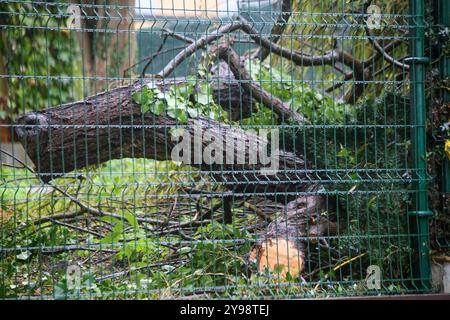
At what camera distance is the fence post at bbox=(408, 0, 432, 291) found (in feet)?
14.5

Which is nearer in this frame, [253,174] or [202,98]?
[253,174]

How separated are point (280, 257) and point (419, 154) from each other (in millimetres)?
1226

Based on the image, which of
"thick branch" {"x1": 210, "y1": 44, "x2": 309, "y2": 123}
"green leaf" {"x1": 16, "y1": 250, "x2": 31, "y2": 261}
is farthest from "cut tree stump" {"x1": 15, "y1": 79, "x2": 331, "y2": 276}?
"green leaf" {"x1": 16, "y1": 250, "x2": 31, "y2": 261}

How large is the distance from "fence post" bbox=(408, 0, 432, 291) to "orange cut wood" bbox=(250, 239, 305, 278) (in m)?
0.83

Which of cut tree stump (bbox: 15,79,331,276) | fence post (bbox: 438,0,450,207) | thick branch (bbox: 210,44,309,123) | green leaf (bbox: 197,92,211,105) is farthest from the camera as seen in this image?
thick branch (bbox: 210,44,309,123)

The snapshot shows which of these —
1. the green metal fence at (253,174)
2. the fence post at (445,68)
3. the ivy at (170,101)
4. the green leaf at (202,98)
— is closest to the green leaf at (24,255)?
the green metal fence at (253,174)

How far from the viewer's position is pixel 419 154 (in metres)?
4.46

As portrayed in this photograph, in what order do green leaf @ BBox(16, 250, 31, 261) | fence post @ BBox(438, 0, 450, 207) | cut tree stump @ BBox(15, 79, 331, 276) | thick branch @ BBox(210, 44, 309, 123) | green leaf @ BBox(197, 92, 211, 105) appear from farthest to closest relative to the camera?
thick branch @ BBox(210, 44, 309, 123) < green leaf @ BBox(197, 92, 211, 105) < fence post @ BBox(438, 0, 450, 207) < cut tree stump @ BBox(15, 79, 331, 276) < green leaf @ BBox(16, 250, 31, 261)

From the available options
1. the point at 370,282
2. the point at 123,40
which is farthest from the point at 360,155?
the point at 123,40

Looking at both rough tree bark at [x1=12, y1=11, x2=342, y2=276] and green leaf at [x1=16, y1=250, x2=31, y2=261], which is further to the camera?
rough tree bark at [x1=12, y1=11, x2=342, y2=276]

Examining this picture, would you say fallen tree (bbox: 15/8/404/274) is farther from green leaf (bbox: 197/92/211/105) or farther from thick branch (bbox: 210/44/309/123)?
green leaf (bbox: 197/92/211/105)

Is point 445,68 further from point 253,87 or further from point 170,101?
point 170,101

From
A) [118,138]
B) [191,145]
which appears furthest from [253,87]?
[118,138]
